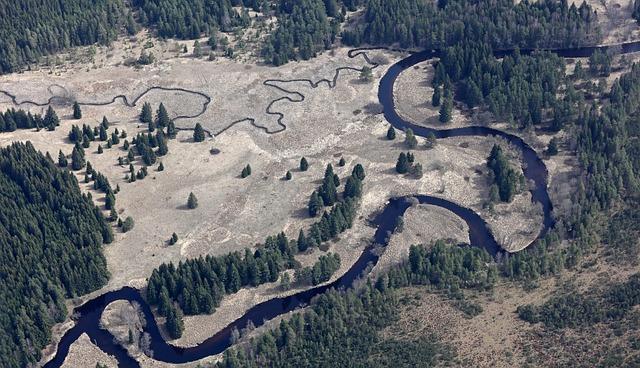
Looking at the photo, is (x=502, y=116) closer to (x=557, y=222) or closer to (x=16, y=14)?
(x=557, y=222)

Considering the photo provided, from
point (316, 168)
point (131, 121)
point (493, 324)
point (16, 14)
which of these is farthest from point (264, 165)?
point (16, 14)

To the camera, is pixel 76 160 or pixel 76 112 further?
pixel 76 112

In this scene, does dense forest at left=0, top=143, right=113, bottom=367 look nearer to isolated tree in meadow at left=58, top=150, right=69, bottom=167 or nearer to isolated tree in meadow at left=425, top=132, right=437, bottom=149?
isolated tree in meadow at left=58, top=150, right=69, bottom=167

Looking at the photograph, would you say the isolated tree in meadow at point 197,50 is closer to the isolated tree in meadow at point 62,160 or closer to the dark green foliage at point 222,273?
the isolated tree in meadow at point 62,160

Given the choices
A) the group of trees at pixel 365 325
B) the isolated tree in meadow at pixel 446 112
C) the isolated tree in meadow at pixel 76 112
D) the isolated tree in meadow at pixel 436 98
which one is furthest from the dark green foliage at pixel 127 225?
the isolated tree in meadow at pixel 436 98

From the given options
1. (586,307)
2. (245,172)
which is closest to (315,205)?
(245,172)

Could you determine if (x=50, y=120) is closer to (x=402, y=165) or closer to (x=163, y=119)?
(x=163, y=119)
